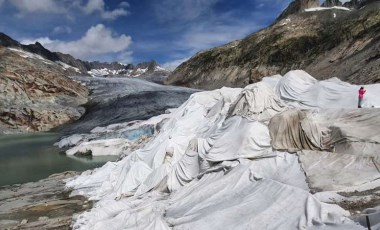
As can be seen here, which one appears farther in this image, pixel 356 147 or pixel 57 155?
pixel 57 155

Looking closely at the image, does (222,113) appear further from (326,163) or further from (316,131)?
(326,163)

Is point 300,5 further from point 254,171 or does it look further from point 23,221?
point 23,221

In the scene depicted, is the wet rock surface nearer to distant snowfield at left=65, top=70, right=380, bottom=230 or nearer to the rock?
the rock

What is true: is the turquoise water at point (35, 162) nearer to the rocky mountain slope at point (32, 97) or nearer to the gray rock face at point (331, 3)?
the rocky mountain slope at point (32, 97)

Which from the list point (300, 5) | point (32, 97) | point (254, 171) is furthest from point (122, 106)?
point (300, 5)

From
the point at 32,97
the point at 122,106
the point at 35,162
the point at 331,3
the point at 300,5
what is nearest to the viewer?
the point at 35,162

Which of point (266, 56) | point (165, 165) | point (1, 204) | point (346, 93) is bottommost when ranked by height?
point (1, 204)

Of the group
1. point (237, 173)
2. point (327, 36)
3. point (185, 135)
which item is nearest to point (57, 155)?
point (185, 135)
